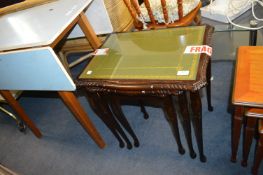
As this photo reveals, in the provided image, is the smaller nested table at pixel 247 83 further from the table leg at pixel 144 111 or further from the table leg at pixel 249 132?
the table leg at pixel 144 111

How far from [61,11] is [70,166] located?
965mm

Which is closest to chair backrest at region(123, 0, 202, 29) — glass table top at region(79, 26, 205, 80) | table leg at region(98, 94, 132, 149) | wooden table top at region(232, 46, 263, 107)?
glass table top at region(79, 26, 205, 80)

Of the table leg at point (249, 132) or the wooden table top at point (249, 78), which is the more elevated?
the wooden table top at point (249, 78)

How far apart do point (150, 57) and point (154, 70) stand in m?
0.10

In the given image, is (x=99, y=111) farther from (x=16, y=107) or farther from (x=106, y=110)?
(x=16, y=107)

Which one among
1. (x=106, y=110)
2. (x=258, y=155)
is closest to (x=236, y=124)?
(x=258, y=155)

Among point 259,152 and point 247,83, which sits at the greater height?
point 247,83

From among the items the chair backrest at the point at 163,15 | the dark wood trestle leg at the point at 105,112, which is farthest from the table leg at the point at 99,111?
the chair backrest at the point at 163,15

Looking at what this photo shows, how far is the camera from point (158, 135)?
4.76ft

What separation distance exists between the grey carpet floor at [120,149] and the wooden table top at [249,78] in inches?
20.5

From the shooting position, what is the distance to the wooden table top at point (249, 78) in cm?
80

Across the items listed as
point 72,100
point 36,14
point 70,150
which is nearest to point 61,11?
point 36,14

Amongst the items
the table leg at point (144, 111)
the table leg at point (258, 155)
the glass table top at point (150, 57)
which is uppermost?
the glass table top at point (150, 57)

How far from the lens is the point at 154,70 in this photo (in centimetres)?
94
